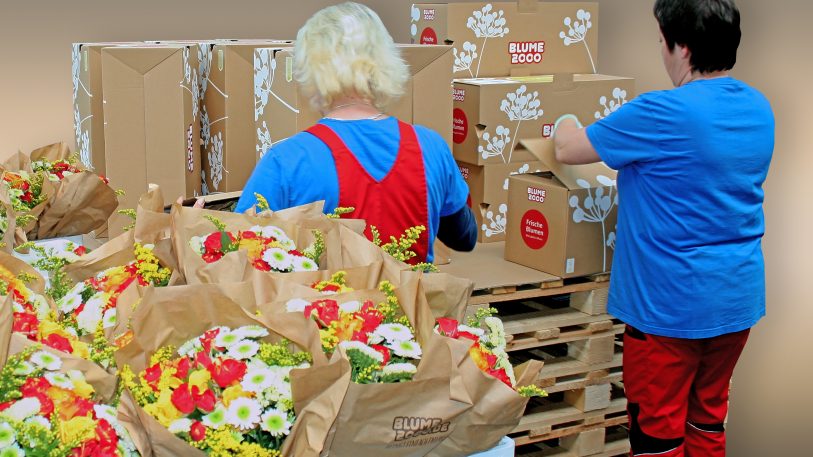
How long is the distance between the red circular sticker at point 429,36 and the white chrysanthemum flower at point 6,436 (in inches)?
94.5

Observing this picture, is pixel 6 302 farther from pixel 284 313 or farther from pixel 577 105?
pixel 577 105

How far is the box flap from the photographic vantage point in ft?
9.06

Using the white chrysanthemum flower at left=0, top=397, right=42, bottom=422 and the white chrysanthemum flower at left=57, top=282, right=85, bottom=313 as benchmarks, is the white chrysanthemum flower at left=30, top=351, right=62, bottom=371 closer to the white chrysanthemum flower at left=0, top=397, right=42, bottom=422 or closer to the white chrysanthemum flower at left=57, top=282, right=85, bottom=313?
the white chrysanthemum flower at left=0, top=397, right=42, bottom=422

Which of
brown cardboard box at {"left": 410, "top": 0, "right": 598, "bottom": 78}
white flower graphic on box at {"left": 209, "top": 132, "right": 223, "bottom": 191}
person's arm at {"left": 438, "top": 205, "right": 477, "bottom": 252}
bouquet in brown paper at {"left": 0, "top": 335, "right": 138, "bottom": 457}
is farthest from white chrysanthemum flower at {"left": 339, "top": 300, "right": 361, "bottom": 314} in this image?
brown cardboard box at {"left": 410, "top": 0, "right": 598, "bottom": 78}

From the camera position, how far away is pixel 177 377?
1.29 metres

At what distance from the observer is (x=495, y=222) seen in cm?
333

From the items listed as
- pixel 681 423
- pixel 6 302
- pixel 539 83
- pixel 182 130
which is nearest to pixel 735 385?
pixel 681 423

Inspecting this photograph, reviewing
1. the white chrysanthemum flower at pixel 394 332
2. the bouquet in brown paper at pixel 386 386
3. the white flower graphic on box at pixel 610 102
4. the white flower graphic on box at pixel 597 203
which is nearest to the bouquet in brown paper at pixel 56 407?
the bouquet in brown paper at pixel 386 386

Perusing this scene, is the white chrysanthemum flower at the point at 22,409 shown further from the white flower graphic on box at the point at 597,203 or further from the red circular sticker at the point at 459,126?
the red circular sticker at the point at 459,126

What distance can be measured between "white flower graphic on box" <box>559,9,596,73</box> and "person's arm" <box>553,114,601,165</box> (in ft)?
2.95

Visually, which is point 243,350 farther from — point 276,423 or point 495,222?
point 495,222

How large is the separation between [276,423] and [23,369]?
36 centimetres

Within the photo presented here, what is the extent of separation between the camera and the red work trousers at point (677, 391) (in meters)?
2.59

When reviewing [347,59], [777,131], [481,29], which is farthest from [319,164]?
[777,131]
